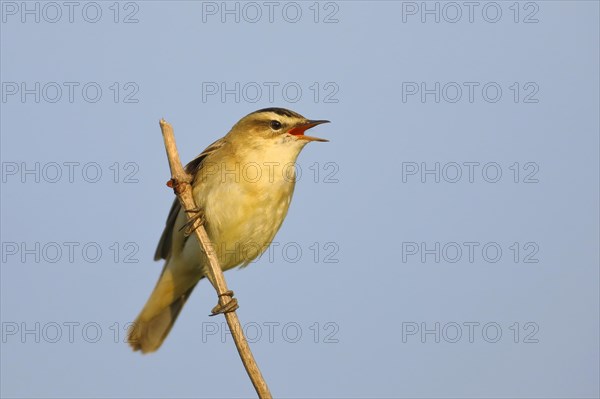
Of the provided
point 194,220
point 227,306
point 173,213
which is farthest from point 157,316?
point 227,306

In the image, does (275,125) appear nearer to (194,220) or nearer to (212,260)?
(194,220)

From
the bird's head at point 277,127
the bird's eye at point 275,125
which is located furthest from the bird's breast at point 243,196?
the bird's eye at point 275,125

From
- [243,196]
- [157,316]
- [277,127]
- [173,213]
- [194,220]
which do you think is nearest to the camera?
[194,220]

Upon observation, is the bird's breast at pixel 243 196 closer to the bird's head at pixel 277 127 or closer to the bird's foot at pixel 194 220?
the bird's foot at pixel 194 220

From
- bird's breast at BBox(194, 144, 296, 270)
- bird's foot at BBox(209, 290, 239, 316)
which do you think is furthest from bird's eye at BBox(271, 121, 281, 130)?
bird's foot at BBox(209, 290, 239, 316)

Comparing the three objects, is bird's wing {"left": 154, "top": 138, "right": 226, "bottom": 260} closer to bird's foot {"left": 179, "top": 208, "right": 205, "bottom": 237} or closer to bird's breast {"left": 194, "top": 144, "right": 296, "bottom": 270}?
bird's breast {"left": 194, "top": 144, "right": 296, "bottom": 270}

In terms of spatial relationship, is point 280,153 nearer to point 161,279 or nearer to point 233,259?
point 233,259
